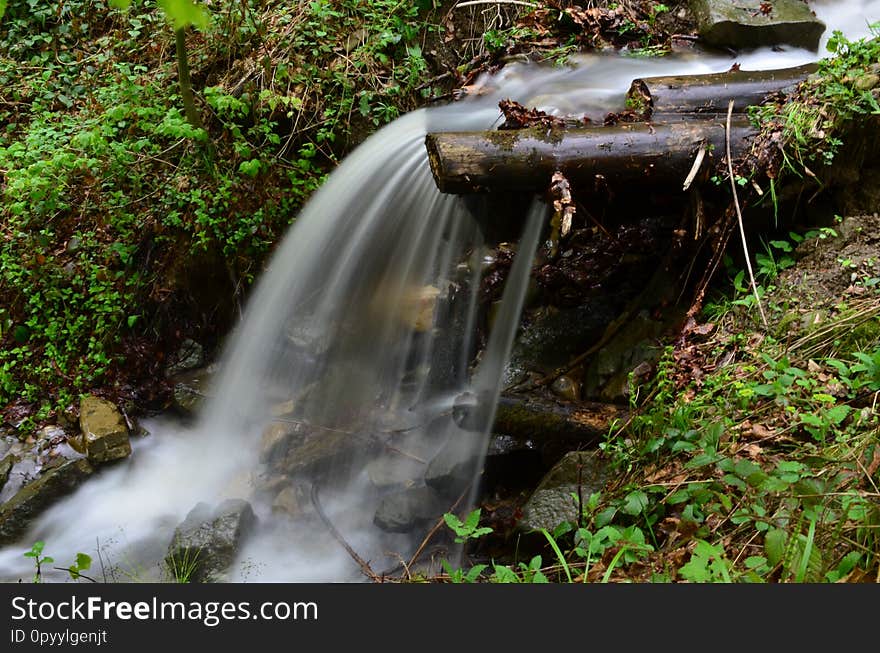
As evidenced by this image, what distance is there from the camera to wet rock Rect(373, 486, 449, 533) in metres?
3.93

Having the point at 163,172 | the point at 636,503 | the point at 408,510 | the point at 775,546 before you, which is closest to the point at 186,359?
the point at 163,172

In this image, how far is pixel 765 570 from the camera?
2.29 m

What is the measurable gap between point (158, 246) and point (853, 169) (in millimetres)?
4469

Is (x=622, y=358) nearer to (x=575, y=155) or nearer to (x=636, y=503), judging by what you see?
(x=575, y=155)

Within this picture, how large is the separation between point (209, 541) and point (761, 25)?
16.7 ft

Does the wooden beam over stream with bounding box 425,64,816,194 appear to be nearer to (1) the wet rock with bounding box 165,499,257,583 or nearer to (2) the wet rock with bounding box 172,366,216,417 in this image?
(1) the wet rock with bounding box 165,499,257,583

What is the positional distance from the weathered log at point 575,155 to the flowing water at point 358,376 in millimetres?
736

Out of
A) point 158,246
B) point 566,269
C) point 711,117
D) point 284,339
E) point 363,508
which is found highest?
point 711,117

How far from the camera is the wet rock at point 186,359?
526 centimetres

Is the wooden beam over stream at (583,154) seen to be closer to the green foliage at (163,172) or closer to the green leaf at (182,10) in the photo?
the green leaf at (182,10)

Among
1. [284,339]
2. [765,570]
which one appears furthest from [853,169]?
[284,339]

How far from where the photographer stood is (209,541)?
3.78 metres

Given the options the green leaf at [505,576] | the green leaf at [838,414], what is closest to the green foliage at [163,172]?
the green leaf at [505,576]

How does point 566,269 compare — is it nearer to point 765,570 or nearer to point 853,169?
point 853,169
